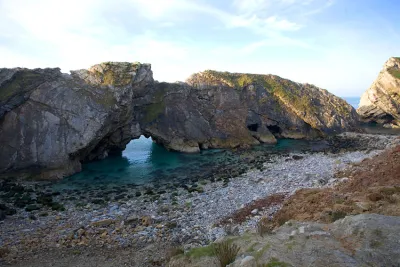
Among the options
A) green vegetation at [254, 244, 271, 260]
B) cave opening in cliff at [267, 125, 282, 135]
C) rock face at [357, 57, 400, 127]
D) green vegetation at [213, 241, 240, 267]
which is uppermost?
rock face at [357, 57, 400, 127]

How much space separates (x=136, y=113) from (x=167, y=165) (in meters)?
18.9

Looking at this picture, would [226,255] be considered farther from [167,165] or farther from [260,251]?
[167,165]

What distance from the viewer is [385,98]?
91188 mm

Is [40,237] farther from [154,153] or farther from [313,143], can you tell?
[313,143]

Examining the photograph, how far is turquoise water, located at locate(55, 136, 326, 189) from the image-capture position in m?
40.6

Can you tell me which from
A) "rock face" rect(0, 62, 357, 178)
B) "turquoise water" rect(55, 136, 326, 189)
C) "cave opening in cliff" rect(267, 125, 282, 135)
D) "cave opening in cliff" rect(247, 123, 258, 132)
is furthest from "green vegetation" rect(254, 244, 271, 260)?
"cave opening in cliff" rect(267, 125, 282, 135)

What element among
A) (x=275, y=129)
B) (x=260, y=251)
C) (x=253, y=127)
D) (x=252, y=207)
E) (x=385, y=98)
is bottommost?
(x=252, y=207)

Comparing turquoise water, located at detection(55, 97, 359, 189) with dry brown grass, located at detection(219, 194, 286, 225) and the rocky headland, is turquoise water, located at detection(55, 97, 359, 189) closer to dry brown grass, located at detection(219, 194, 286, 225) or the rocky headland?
the rocky headland

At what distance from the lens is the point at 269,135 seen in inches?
2795

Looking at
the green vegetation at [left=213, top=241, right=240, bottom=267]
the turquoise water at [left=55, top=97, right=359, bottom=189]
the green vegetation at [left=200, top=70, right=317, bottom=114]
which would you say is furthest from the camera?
the green vegetation at [left=200, top=70, right=317, bottom=114]

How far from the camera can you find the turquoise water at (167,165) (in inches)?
1598

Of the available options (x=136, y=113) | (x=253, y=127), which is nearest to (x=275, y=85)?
(x=253, y=127)

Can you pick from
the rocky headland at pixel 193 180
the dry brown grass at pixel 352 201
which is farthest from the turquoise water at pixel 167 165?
the dry brown grass at pixel 352 201

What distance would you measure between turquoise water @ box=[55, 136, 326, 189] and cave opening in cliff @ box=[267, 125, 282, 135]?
29.8 ft
